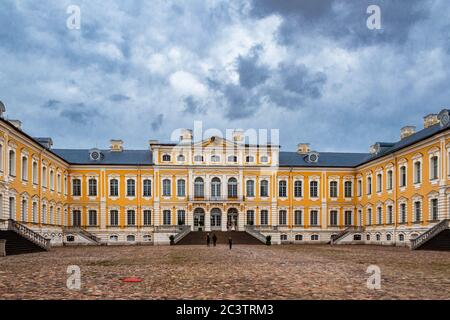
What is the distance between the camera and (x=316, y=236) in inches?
2050

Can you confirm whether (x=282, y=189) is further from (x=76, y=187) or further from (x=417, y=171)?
(x=76, y=187)

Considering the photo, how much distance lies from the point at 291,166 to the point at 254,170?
404 cm

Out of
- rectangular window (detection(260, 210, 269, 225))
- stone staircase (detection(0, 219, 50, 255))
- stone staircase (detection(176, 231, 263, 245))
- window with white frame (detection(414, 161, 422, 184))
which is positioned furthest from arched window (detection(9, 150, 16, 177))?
window with white frame (detection(414, 161, 422, 184))

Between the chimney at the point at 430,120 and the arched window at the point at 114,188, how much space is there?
3107 cm

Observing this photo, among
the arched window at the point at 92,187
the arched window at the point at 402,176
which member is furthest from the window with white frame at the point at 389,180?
the arched window at the point at 92,187

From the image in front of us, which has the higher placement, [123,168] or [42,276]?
[123,168]

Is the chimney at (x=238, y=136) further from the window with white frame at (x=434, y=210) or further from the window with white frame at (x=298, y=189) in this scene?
the window with white frame at (x=434, y=210)

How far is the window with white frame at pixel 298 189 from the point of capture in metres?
52.4

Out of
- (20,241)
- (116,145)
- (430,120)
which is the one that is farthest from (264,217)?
(20,241)

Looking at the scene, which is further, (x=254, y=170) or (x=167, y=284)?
(x=254, y=170)

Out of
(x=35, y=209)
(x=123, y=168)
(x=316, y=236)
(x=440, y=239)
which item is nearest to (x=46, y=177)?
(x=35, y=209)

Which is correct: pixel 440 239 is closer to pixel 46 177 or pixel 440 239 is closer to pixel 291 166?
pixel 291 166

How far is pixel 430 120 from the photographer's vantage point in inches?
1652
